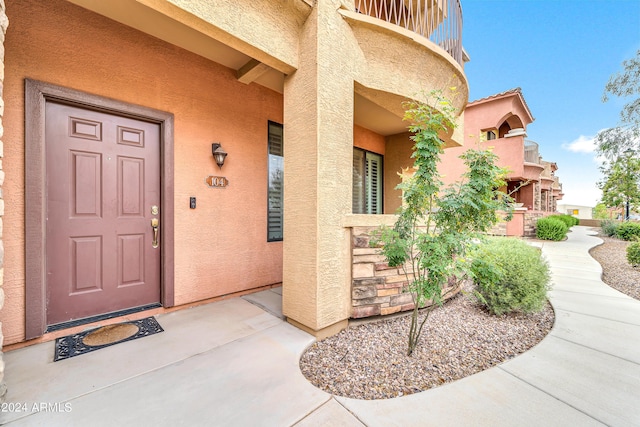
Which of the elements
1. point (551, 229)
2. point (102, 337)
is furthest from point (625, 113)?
point (102, 337)

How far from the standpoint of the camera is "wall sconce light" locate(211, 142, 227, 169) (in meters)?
3.25

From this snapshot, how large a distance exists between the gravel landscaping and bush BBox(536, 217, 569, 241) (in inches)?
358

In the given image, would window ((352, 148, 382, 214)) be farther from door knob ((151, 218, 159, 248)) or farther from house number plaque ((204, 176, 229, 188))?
door knob ((151, 218, 159, 248))

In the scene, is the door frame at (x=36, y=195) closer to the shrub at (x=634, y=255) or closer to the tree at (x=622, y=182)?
the shrub at (x=634, y=255)

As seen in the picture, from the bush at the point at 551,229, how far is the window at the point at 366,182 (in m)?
8.58

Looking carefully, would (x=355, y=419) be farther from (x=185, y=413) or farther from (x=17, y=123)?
(x=17, y=123)

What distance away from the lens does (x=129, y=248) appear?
9.23ft

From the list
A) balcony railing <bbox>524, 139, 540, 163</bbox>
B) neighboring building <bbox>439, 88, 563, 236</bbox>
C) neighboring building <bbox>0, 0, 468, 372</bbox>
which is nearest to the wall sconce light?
neighboring building <bbox>0, 0, 468, 372</bbox>

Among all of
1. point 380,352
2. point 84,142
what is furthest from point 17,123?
point 380,352

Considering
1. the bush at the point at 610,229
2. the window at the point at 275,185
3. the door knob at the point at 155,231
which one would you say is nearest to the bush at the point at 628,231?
the bush at the point at 610,229

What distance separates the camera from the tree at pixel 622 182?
851 centimetres

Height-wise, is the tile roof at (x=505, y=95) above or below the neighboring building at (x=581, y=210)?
above

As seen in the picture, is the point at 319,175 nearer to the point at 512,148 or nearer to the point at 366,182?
the point at 366,182

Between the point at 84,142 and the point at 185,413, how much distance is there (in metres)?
2.72
